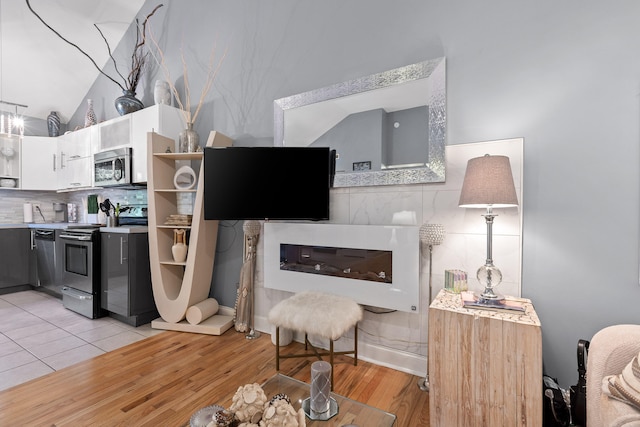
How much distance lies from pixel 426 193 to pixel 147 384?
7.24 feet

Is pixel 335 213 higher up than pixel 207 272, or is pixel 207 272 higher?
pixel 335 213

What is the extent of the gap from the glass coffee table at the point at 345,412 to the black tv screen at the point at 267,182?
4.07ft

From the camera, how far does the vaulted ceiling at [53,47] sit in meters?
3.58

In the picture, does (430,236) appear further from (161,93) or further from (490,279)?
(161,93)

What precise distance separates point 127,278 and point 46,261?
2.02 meters

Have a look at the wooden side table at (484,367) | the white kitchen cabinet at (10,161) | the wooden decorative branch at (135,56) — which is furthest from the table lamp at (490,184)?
the white kitchen cabinet at (10,161)

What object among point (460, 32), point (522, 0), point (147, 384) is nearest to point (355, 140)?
point (460, 32)

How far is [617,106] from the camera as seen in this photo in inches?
60.2

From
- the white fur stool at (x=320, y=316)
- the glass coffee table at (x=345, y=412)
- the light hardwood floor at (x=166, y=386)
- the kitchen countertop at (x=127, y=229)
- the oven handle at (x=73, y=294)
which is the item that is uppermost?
the kitchen countertop at (x=127, y=229)

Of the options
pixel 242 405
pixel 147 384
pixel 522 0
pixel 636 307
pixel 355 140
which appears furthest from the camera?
pixel 355 140

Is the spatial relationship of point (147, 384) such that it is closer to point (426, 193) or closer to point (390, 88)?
point (426, 193)

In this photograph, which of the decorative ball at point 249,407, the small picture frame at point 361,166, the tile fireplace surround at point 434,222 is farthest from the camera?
the small picture frame at point 361,166

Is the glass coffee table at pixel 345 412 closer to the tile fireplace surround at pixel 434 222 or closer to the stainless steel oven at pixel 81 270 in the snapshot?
the tile fireplace surround at pixel 434 222

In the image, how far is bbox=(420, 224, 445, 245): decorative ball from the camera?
189 centimetres
